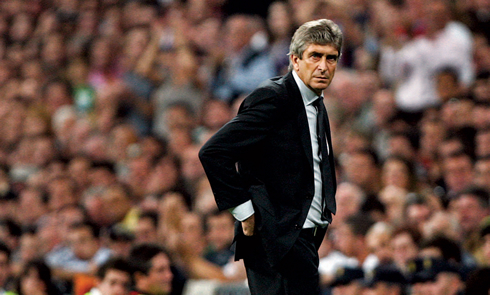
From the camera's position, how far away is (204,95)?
9.91m

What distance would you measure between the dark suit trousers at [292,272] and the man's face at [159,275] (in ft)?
8.96

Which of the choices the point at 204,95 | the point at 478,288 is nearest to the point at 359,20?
the point at 204,95

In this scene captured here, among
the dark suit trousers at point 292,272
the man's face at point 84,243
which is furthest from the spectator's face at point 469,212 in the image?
the dark suit trousers at point 292,272

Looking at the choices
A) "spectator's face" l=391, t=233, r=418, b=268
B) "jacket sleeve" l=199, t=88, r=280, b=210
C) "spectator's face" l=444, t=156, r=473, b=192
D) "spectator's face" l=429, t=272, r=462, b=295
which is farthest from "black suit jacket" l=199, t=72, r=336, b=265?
"spectator's face" l=444, t=156, r=473, b=192

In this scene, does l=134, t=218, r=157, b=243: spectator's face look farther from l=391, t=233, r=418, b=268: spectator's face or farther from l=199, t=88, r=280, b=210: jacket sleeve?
l=199, t=88, r=280, b=210: jacket sleeve

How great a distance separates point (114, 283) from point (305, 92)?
2696 mm

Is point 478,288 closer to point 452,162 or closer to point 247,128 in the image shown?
point 452,162

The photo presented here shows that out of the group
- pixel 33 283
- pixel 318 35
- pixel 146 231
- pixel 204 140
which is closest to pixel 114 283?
pixel 33 283

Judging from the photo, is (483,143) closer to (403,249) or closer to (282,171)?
(403,249)

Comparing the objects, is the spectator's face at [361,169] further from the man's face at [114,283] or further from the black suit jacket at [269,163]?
the black suit jacket at [269,163]

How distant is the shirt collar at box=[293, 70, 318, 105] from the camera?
351 centimetres

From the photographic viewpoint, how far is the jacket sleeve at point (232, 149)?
11.1 ft

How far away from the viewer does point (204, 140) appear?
29.3ft

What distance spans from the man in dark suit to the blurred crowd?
249 centimetres
